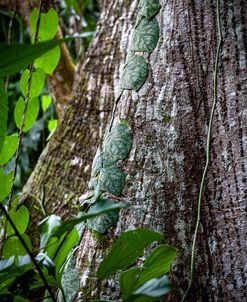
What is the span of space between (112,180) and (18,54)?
40cm

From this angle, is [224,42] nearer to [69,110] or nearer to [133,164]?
[133,164]

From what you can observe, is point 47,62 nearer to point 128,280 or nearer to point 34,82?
point 34,82

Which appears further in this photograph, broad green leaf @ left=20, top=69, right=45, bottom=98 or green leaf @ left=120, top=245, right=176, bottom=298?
broad green leaf @ left=20, top=69, right=45, bottom=98

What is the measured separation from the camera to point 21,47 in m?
0.58

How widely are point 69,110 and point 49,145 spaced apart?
0.47 feet

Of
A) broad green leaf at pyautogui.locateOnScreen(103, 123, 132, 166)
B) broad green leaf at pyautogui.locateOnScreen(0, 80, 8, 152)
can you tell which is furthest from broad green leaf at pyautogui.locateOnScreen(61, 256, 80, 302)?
broad green leaf at pyautogui.locateOnScreen(0, 80, 8, 152)

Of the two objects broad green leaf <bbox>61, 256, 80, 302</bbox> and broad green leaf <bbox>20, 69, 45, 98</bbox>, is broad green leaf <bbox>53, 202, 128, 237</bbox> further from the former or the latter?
broad green leaf <bbox>20, 69, 45, 98</bbox>

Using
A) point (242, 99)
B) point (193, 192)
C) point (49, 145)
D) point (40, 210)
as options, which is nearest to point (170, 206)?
point (193, 192)

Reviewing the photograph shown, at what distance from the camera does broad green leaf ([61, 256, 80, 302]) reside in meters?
0.89

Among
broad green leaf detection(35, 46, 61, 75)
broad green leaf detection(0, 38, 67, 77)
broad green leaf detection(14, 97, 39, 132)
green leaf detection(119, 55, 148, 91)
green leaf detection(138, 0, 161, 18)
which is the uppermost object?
green leaf detection(138, 0, 161, 18)

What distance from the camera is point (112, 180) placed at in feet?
3.05

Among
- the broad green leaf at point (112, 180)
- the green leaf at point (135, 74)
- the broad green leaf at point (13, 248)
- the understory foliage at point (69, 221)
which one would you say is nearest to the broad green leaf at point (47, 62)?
Answer: the understory foliage at point (69, 221)

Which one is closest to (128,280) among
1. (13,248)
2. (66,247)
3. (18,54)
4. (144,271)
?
(144,271)

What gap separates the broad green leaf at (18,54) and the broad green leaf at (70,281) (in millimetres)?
463
